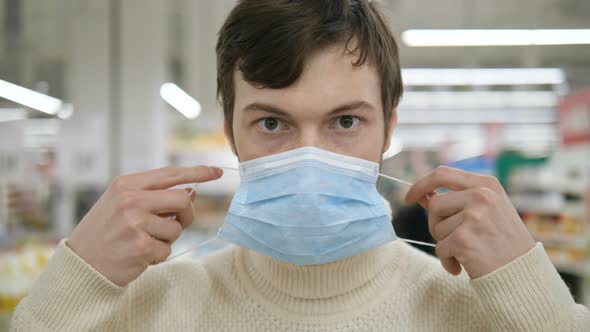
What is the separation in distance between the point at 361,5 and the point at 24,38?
12.2 feet

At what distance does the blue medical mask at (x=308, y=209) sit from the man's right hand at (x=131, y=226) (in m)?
0.14

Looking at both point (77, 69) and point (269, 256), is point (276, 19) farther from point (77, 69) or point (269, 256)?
point (77, 69)

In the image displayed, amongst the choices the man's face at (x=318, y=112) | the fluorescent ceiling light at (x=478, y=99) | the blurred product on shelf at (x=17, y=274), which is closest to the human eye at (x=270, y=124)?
the man's face at (x=318, y=112)

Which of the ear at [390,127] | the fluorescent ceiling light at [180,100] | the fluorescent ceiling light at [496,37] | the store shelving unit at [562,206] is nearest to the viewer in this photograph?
the ear at [390,127]

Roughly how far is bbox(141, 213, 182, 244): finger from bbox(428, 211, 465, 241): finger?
0.61m

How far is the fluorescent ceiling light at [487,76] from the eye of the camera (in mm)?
6105

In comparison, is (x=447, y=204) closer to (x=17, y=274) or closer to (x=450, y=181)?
(x=450, y=181)

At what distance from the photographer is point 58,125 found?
4188 millimetres

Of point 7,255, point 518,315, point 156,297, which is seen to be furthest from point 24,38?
point 518,315

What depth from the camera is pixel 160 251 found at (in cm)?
109

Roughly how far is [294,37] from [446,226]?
0.55 meters

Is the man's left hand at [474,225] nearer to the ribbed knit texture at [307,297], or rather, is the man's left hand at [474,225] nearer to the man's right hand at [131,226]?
the ribbed knit texture at [307,297]

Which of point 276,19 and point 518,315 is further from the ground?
point 276,19

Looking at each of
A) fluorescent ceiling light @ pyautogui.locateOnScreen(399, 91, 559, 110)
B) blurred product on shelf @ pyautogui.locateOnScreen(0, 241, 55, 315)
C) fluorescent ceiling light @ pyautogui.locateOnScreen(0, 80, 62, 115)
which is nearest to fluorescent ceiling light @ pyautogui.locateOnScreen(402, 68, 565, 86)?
fluorescent ceiling light @ pyautogui.locateOnScreen(399, 91, 559, 110)
